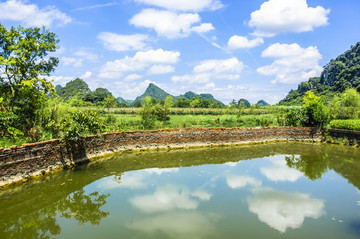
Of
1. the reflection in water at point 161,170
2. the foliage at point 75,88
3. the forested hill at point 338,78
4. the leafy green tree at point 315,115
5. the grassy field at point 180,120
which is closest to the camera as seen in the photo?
the reflection in water at point 161,170

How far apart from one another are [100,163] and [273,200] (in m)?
8.09

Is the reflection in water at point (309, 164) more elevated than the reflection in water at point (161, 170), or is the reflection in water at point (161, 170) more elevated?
the reflection in water at point (161, 170)

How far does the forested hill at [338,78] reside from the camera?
2812 inches

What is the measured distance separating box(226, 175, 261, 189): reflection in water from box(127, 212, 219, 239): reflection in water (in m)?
2.60

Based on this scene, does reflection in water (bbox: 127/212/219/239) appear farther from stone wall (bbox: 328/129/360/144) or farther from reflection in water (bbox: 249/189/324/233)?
stone wall (bbox: 328/129/360/144)

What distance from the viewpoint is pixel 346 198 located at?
7285 mm

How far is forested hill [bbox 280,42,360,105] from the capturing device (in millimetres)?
71412

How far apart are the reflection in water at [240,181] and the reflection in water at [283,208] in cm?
74

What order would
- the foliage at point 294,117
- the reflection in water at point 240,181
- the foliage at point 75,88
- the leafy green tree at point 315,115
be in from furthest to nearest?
the foliage at point 75,88
the foliage at point 294,117
the leafy green tree at point 315,115
the reflection in water at point 240,181

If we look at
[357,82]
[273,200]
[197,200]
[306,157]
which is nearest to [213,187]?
[197,200]

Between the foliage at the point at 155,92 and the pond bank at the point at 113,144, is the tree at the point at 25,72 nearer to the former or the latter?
the pond bank at the point at 113,144

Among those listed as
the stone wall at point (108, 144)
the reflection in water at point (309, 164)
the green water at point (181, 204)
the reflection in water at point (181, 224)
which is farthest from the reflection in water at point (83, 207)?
the reflection in water at point (309, 164)

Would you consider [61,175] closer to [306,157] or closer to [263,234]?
[263,234]

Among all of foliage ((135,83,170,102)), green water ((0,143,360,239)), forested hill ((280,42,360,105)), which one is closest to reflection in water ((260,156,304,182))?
green water ((0,143,360,239))
